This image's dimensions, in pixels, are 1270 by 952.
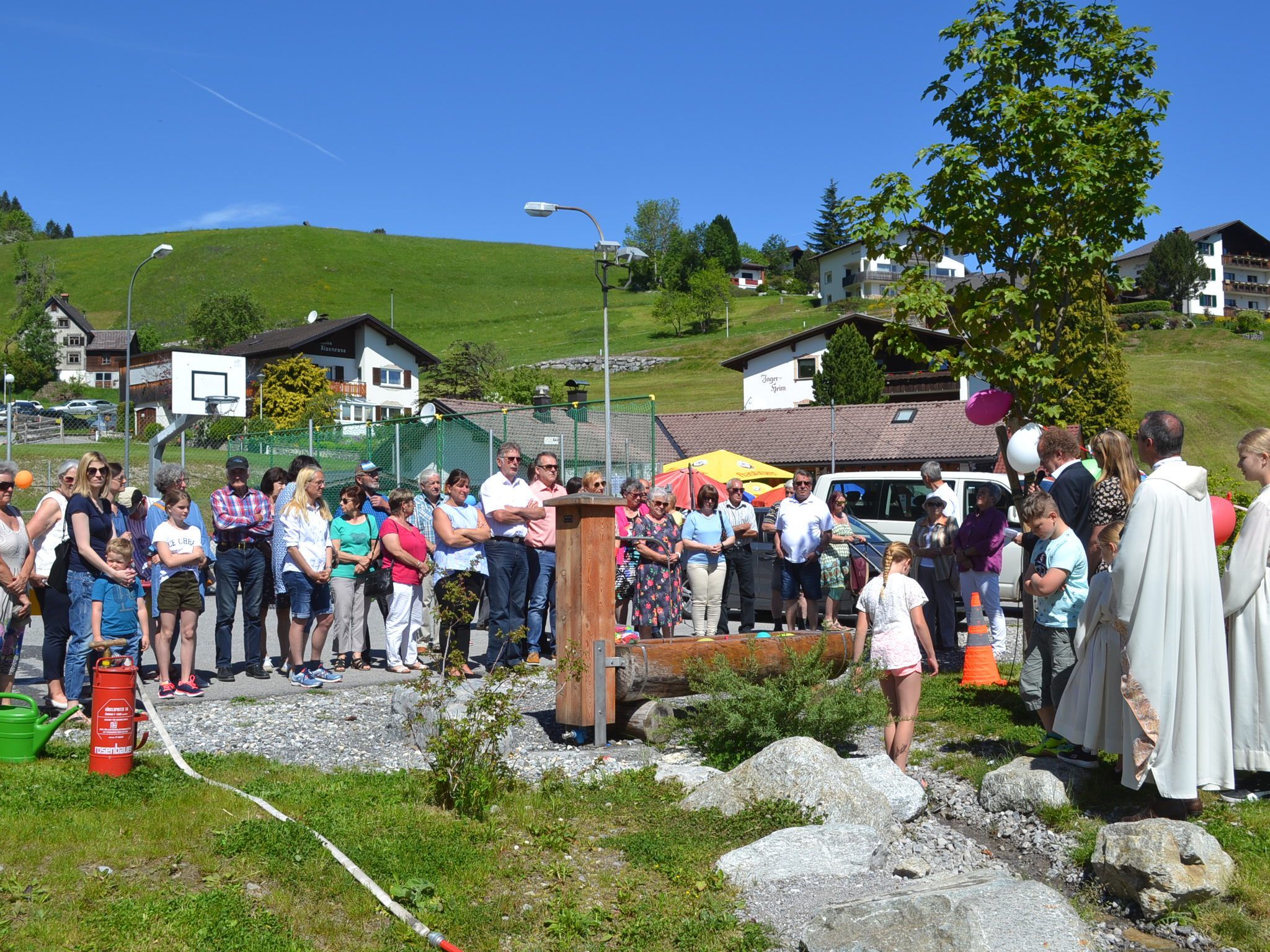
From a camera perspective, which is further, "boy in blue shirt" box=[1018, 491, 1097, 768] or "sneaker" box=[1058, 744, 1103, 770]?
"boy in blue shirt" box=[1018, 491, 1097, 768]

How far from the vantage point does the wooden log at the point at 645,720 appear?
8.12 metres

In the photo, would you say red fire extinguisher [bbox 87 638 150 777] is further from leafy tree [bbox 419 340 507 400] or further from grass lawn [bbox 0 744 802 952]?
leafy tree [bbox 419 340 507 400]

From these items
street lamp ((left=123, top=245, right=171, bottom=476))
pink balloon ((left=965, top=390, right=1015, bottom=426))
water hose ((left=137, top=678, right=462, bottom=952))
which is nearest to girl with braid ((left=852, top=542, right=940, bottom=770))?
water hose ((left=137, top=678, right=462, bottom=952))

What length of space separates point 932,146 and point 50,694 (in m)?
8.68

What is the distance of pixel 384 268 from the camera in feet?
437

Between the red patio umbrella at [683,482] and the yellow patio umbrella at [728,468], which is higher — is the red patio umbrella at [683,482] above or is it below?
below

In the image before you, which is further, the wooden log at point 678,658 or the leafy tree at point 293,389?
the leafy tree at point 293,389

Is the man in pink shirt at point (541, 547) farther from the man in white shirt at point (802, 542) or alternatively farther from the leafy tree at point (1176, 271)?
the leafy tree at point (1176, 271)

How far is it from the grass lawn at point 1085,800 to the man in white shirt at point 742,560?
3105 millimetres

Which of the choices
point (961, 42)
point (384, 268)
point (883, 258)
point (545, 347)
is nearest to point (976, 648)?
point (883, 258)

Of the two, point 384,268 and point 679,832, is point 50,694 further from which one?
point 384,268

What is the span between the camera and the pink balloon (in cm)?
1123

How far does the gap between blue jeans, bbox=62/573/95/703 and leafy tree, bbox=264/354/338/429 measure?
49.4 metres

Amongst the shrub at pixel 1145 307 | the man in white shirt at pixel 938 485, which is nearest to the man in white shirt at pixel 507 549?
the man in white shirt at pixel 938 485
